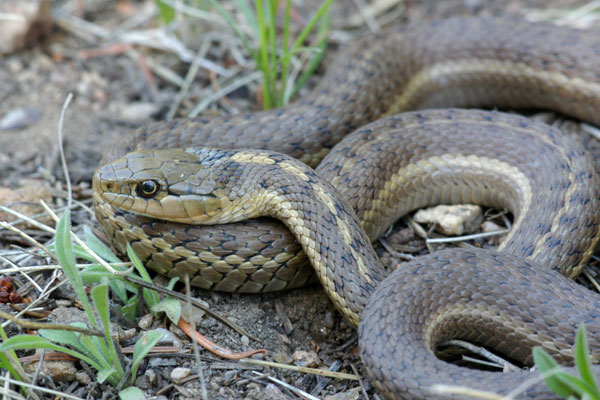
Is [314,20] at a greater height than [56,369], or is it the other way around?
[314,20]

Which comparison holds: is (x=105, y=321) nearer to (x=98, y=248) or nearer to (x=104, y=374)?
(x=104, y=374)

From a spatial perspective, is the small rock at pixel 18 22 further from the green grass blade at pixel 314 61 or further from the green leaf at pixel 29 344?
the green leaf at pixel 29 344

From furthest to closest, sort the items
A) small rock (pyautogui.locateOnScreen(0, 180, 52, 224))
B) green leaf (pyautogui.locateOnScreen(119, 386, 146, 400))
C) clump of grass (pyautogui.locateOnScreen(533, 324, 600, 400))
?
small rock (pyautogui.locateOnScreen(0, 180, 52, 224))
green leaf (pyautogui.locateOnScreen(119, 386, 146, 400))
clump of grass (pyautogui.locateOnScreen(533, 324, 600, 400))

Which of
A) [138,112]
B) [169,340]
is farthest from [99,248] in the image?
[138,112]

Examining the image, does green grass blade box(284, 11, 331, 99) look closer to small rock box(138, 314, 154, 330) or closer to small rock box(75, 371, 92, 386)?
small rock box(138, 314, 154, 330)

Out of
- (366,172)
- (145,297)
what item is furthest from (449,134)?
(145,297)

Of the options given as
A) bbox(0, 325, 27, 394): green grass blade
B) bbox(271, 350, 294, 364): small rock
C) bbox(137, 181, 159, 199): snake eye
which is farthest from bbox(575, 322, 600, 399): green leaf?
bbox(0, 325, 27, 394): green grass blade
